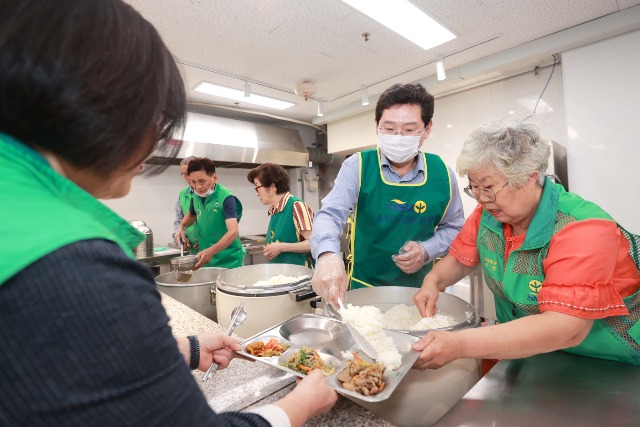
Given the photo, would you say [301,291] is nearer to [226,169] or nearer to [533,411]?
[533,411]

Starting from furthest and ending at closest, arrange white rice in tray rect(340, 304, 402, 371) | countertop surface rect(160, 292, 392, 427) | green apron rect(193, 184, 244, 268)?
green apron rect(193, 184, 244, 268) < white rice in tray rect(340, 304, 402, 371) < countertop surface rect(160, 292, 392, 427)

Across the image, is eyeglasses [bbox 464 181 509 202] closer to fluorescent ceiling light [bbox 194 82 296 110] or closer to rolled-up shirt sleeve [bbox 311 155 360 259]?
rolled-up shirt sleeve [bbox 311 155 360 259]

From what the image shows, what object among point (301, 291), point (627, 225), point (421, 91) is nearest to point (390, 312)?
point (301, 291)

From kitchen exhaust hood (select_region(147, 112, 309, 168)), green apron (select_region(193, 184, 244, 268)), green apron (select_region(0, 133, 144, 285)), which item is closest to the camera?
green apron (select_region(0, 133, 144, 285))

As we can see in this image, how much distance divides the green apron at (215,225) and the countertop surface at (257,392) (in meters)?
2.19

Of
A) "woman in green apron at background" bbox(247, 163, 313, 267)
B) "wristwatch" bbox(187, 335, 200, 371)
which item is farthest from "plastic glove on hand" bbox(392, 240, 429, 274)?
"woman in green apron at background" bbox(247, 163, 313, 267)

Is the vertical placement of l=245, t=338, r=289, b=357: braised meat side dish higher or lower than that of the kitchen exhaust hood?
lower

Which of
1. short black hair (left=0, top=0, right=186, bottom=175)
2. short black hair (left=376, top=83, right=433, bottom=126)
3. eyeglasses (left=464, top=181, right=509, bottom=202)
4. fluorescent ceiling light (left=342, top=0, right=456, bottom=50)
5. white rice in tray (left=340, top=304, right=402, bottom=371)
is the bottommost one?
white rice in tray (left=340, top=304, right=402, bottom=371)

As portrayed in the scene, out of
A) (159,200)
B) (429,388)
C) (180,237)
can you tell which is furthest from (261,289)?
(159,200)

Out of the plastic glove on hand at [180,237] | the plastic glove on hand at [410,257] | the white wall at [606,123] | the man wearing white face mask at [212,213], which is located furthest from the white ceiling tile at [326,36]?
the plastic glove on hand at [410,257]

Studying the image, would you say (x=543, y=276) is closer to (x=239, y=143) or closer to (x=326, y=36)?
(x=326, y=36)

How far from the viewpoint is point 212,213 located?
10.6 ft

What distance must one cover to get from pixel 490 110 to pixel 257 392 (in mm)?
4384

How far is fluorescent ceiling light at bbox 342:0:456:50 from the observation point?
102 inches
